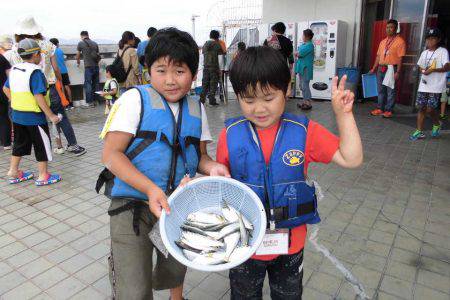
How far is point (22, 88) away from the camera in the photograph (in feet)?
14.5

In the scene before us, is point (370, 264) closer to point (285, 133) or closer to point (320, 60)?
point (285, 133)

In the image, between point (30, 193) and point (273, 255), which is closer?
point (273, 255)

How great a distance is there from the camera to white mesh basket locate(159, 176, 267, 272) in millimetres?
1520

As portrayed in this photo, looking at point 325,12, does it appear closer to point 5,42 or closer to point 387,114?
point 387,114

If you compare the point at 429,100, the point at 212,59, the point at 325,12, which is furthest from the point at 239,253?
the point at 325,12

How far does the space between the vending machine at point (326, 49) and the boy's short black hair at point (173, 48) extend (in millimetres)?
9101

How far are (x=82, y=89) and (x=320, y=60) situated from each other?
7.58m

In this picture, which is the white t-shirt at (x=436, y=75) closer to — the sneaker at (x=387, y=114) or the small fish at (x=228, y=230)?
the sneaker at (x=387, y=114)

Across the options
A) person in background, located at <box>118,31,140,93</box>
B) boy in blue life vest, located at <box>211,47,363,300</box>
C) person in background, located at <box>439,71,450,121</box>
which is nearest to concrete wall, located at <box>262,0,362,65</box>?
person in background, located at <box>439,71,450,121</box>

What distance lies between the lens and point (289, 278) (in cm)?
186

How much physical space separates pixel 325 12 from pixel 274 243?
10408mm

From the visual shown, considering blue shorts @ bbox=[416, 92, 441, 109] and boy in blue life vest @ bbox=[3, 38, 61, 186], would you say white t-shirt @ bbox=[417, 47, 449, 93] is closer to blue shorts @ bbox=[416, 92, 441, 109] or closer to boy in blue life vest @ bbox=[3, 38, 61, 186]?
blue shorts @ bbox=[416, 92, 441, 109]

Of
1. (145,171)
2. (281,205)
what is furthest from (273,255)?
(145,171)

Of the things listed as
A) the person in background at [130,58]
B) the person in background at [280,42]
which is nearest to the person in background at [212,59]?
the person in background at [280,42]
